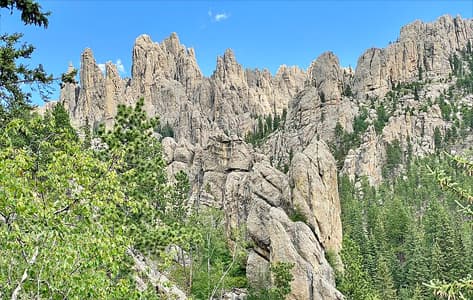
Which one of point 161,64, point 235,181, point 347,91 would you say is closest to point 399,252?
point 235,181

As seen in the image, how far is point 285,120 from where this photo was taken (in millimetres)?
122438

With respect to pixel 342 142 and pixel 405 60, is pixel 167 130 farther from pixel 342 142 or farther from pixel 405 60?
pixel 405 60

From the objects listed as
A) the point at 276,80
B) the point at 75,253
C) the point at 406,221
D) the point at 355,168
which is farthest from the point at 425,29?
the point at 75,253

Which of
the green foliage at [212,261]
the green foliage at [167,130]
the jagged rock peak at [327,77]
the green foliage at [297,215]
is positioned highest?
the jagged rock peak at [327,77]

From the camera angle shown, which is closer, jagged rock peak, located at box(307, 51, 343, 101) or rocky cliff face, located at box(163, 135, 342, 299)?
rocky cliff face, located at box(163, 135, 342, 299)

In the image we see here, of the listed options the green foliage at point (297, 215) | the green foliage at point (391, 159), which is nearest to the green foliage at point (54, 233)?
the green foliage at point (297, 215)

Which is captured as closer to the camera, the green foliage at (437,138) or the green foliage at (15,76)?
the green foliage at (15,76)

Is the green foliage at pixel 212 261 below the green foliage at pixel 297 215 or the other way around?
below

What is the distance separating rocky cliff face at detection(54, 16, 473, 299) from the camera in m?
38.6

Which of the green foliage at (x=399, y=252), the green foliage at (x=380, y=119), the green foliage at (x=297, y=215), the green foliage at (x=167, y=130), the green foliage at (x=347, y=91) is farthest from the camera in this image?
the green foliage at (x=347, y=91)

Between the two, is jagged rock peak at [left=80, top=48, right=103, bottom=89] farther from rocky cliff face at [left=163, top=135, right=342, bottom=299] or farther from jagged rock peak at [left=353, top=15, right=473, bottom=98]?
rocky cliff face at [left=163, top=135, right=342, bottom=299]

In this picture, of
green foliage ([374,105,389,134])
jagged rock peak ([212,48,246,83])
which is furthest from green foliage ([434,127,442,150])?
jagged rock peak ([212,48,246,83])

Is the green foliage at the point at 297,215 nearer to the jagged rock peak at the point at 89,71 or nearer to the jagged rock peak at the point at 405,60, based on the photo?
the jagged rock peak at the point at 405,60

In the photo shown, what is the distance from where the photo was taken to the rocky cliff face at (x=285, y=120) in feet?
127
